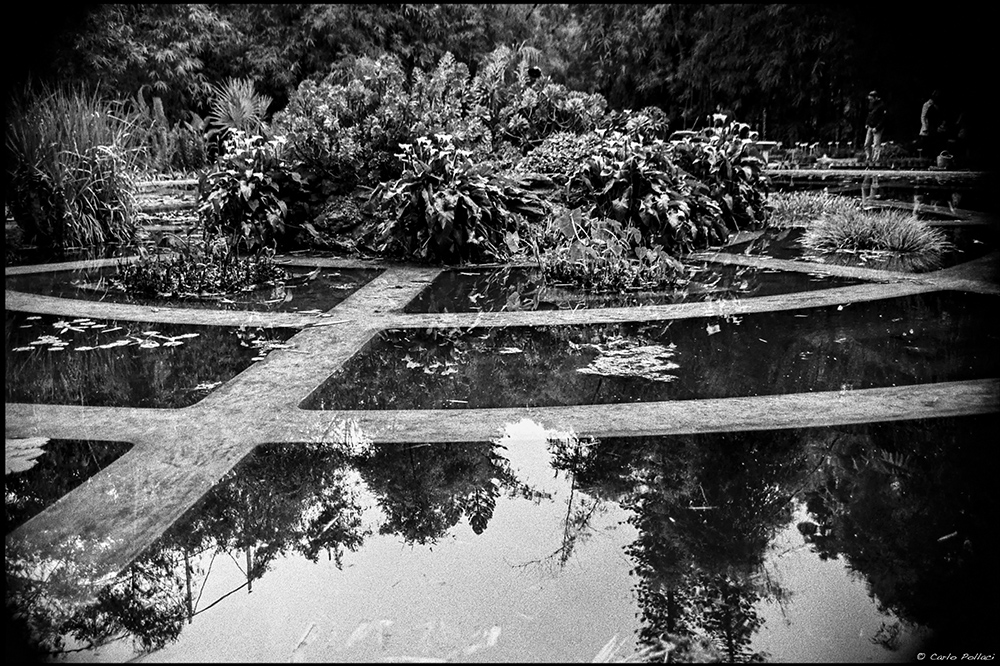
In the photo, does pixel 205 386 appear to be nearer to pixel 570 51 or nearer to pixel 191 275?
pixel 191 275

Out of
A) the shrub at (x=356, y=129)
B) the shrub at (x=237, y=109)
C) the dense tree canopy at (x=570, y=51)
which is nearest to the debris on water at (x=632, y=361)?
the shrub at (x=356, y=129)

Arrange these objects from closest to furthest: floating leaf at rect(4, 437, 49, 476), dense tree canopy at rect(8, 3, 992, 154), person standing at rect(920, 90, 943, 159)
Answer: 1. floating leaf at rect(4, 437, 49, 476)
2. person standing at rect(920, 90, 943, 159)
3. dense tree canopy at rect(8, 3, 992, 154)

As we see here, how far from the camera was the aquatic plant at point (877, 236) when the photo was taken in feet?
21.0

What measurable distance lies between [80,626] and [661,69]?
1867cm

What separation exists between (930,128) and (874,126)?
179 centimetres

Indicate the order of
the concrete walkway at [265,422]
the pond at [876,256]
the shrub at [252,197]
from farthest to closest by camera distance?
the shrub at [252,197] → the pond at [876,256] → the concrete walkway at [265,422]

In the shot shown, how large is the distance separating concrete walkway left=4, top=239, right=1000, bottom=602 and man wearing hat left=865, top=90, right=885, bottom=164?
13.1 meters

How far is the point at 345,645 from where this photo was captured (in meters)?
1.67

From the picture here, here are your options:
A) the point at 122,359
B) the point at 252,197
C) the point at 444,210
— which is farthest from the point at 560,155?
the point at 122,359

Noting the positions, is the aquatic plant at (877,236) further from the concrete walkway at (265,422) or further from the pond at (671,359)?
the concrete walkway at (265,422)

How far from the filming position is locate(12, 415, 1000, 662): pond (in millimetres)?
1700

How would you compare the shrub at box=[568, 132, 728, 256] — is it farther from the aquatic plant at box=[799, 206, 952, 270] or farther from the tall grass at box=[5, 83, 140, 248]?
the tall grass at box=[5, 83, 140, 248]

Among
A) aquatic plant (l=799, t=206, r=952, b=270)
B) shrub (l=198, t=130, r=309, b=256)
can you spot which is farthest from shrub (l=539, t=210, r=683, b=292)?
shrub (l=198, t=130, r=309, b=256)

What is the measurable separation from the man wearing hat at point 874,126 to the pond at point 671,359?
1220cm
